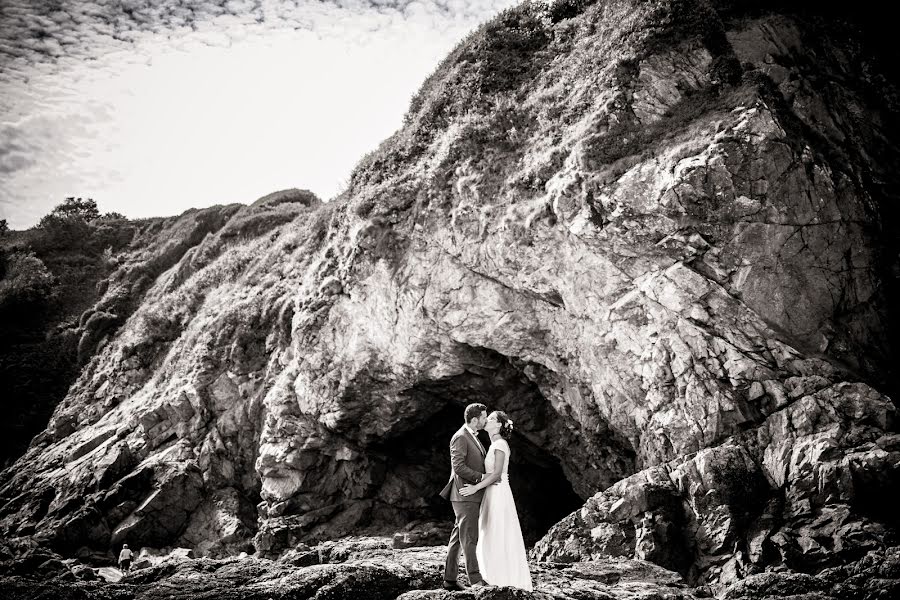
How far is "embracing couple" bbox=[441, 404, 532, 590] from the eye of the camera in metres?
8.15

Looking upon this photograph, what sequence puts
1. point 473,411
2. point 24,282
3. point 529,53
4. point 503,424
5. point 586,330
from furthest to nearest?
point 24,282 → point 529,53 → point 586,330 → point 503,424 → point 473,411

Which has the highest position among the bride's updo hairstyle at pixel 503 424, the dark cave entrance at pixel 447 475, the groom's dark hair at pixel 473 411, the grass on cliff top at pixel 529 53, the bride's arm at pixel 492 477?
the grass on cliff top at pixel 529 53

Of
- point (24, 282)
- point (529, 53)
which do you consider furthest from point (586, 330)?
point (24, 282)

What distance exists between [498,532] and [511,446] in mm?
11112

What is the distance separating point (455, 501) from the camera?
27.3 ft

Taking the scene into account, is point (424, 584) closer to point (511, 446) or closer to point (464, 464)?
point (464, 464)

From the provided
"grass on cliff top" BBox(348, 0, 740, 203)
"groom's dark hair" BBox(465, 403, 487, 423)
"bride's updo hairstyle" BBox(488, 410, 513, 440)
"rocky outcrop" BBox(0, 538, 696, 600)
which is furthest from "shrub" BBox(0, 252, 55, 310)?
"bride's updo hairstyle" BBox(488, 410, 513, 440)

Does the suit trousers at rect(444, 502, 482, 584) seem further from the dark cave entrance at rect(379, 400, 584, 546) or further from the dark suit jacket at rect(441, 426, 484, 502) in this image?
the dark cave entrance at rect(379, 400, 584, 546)

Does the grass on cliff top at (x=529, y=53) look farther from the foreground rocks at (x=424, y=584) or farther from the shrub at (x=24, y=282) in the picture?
the shrub at (x=24, y=282)

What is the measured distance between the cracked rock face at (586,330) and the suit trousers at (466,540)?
4395mm

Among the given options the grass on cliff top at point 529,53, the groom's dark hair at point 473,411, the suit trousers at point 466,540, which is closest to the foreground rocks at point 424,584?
the suit trousers at point 466,540

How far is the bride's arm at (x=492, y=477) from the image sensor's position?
8094 mm

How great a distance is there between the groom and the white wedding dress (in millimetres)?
114

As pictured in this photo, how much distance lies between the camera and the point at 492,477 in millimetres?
8188
